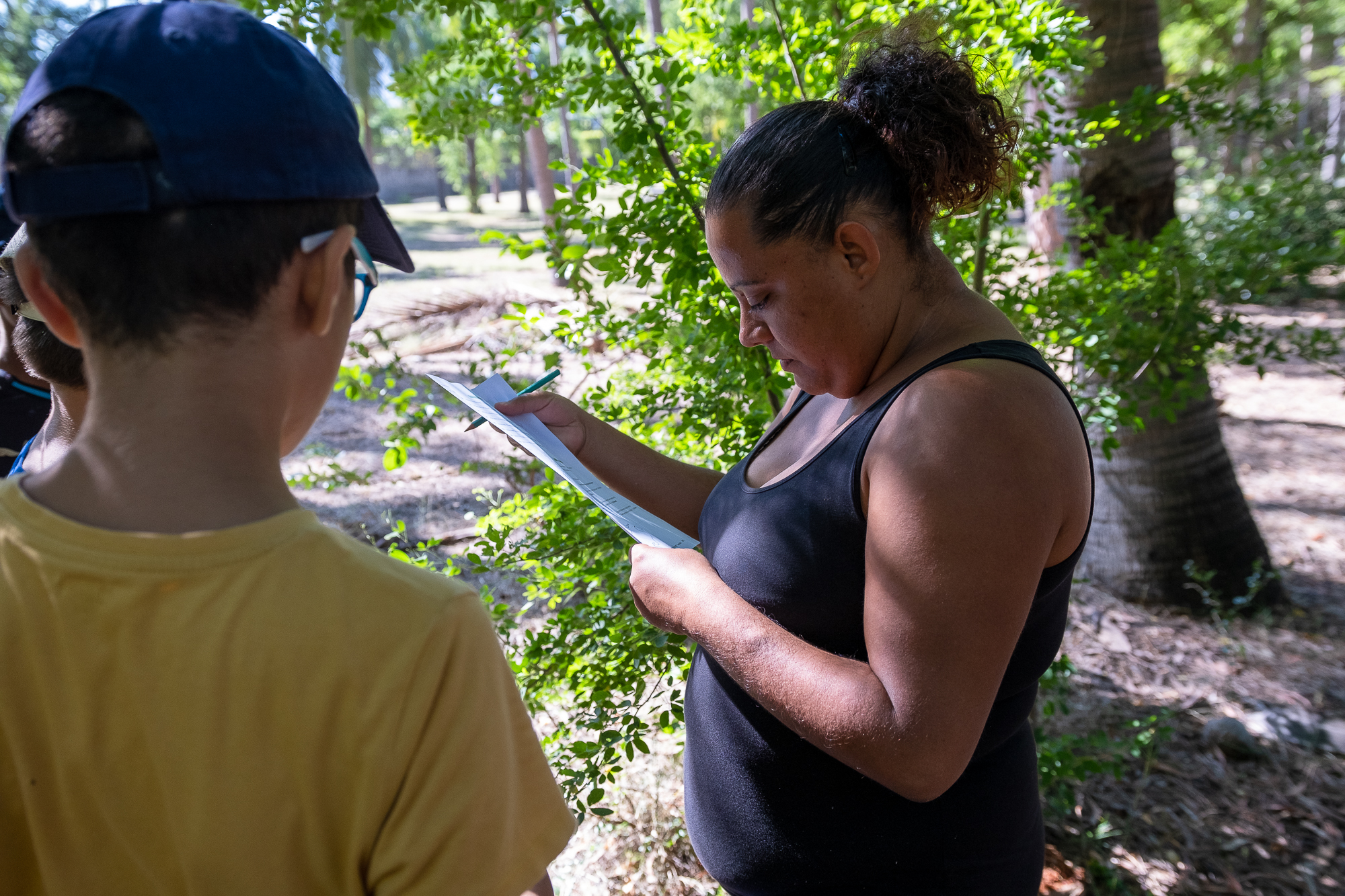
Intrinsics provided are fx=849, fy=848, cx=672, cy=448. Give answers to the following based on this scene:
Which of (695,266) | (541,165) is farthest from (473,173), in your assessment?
(695,266)

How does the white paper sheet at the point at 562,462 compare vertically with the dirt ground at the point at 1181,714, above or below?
above

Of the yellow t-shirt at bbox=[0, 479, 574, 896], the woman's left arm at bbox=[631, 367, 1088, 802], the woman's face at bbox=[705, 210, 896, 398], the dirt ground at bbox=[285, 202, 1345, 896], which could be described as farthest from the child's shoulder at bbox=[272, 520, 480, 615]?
the dirt ground at bbox=[285, 202, 1345, 896]

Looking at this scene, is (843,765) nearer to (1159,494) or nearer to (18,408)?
(18,408)

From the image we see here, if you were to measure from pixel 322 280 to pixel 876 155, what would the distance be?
3.36ft

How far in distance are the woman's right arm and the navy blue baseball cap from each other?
1234mm

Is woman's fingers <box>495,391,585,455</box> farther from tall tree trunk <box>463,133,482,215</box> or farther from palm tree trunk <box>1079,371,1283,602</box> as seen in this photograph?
tall tree trunk <box>463,133,482,215</box>

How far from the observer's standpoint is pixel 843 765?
1.41 metres

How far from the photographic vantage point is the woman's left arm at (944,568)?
1.14m

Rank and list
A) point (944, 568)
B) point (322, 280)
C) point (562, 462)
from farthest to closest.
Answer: point (562, 462), point (944, 568), point (322, 280)

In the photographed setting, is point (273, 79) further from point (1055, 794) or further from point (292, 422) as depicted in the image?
point (1055, 794)

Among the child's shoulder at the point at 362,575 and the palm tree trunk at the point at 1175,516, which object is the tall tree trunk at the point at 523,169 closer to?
the palm tree trunk at the point at 1175,516

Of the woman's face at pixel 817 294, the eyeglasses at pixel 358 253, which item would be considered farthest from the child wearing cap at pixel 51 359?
the woman's face at pixel 817 294

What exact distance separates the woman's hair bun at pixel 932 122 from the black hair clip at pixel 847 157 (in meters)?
0.07

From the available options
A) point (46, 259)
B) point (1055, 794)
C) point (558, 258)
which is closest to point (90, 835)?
point (46, 259)
